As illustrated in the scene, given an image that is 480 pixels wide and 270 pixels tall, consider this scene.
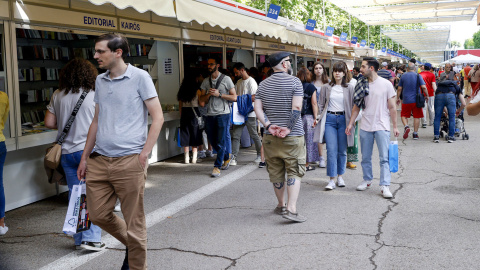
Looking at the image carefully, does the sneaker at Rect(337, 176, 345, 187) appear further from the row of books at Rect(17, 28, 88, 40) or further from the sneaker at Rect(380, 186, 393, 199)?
the row of books at Rect(17, 28, 88, 40)

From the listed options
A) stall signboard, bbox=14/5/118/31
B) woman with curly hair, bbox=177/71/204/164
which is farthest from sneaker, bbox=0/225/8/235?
woman with curly hair, bbox=177/71/204/164

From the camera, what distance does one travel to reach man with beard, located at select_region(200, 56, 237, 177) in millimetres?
8727

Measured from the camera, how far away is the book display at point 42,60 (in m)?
8.45

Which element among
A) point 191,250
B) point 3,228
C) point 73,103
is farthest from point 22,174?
point 191,250

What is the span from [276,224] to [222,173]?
125 inches

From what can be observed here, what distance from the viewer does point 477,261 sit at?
14.4ft

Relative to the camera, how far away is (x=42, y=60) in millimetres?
9125

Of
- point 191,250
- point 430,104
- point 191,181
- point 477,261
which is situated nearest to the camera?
point 477,261

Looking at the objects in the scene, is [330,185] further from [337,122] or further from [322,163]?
[322,163]

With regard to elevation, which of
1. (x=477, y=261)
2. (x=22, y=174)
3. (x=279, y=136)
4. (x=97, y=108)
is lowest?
(x=477, y=261)

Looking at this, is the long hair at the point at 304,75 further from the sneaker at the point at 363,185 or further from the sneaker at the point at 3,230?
the sneaker at the point at 3,230

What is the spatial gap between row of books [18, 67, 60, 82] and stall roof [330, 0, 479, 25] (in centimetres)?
1318

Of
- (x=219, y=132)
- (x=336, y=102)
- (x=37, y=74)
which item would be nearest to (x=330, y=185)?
(x=336, y=102)

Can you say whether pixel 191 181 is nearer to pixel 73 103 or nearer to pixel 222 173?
pixel 222 173
